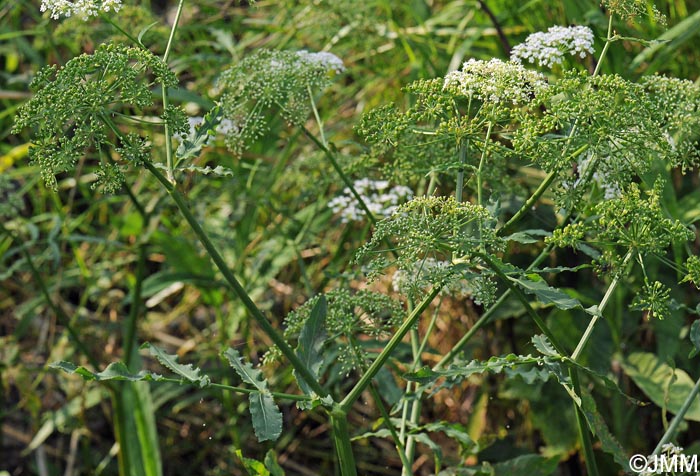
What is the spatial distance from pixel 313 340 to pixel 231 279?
0.27 metres

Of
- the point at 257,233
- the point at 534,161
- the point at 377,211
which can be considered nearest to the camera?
the point at 534,161

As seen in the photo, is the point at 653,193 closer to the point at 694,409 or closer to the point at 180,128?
the point at 180,128

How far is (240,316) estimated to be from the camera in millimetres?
3238

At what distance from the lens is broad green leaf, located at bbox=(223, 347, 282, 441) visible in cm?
152

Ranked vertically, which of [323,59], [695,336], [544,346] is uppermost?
[323,59]

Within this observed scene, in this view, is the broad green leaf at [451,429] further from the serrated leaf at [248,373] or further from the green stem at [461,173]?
the green stem at [461,173]

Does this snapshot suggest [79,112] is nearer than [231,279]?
Yes

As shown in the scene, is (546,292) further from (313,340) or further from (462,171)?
(313,340)

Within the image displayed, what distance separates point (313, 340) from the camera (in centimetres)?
176

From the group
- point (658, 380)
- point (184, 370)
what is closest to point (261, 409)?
point (184, 370)

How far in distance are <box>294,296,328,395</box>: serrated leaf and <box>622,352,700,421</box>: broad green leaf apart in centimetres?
122

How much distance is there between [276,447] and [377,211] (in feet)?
4.85

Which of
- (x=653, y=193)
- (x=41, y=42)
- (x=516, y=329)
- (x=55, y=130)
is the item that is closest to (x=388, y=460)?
(x=516, y=329)

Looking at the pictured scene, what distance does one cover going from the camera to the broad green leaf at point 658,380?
254 centimetres
